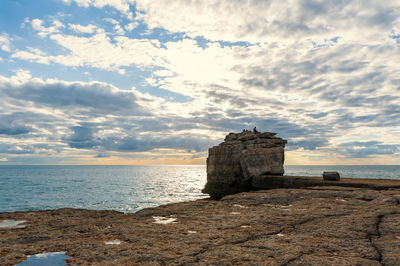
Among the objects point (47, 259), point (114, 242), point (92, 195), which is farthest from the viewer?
point (92, 195)

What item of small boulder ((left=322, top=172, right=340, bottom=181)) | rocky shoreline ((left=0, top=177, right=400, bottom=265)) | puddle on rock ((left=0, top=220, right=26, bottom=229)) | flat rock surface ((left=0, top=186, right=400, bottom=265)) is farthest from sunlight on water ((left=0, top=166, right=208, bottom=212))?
rocky shoreline ((left=0, top=177, right=400, bottom=265))

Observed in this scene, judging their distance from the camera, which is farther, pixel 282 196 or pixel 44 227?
pixel 282 196

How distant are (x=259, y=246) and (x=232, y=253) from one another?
0.56 metres

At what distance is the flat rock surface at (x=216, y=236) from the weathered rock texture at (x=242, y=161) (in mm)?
18914

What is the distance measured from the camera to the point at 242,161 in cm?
2903

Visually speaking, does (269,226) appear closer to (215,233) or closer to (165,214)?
(215,233)

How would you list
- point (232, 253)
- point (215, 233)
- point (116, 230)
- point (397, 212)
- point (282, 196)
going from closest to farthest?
point (232, 253), point (215, 233), point (116, 230), point (397, 212), point (282, 196)

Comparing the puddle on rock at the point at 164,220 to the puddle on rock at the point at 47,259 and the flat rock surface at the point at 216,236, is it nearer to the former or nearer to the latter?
the flat rock surface at the point at 216,236

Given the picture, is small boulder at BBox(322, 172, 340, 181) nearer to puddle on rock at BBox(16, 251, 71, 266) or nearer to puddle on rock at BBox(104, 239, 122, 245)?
puddle on rock at BBox(104, 239, 122, 245)

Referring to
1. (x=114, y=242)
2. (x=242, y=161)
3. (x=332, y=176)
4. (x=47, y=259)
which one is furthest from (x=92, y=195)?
(x=47, y=259)

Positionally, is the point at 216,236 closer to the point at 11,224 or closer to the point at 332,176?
the point at 11,224

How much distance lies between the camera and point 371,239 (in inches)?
179

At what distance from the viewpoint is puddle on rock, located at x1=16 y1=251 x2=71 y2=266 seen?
11.8 ft

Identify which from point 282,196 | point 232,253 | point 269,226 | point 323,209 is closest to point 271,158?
point 282,196
